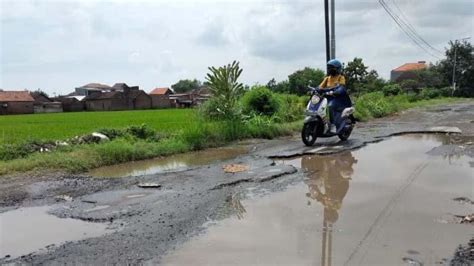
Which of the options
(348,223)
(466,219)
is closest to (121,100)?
(348,223)

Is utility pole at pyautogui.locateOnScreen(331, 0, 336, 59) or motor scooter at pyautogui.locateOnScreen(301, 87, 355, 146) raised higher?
utility pole at pyautogui.locateOnScreen(331, 0, 336, 59)

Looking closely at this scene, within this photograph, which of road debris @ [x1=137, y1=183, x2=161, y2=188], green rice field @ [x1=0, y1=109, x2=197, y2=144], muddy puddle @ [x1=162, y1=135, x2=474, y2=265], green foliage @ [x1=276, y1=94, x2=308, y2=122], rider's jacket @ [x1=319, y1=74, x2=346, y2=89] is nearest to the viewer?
muddy puddle @ [x1=162, y1=135, x2=474, y2=265]

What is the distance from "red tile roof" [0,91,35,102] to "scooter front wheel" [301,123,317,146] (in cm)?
5621

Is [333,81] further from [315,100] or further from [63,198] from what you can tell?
[63,198]

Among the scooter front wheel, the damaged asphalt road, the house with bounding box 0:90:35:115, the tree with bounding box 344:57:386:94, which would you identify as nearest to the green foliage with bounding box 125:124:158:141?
the damaged asphalt road

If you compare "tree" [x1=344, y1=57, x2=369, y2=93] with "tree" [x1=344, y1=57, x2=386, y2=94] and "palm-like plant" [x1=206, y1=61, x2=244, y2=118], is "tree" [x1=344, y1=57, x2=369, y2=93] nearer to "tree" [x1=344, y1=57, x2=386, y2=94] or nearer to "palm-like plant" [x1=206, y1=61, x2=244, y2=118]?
"tree" [x1=344, y1=57, x2=386, y2=94]

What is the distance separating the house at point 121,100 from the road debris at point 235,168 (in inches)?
2169

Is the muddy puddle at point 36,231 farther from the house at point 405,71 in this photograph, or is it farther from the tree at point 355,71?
the house at point 405,71

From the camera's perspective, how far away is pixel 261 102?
15.1m

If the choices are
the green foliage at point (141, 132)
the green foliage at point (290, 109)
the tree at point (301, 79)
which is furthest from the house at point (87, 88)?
the green foliage at point (141, 132)

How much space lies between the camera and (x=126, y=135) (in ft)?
35.5

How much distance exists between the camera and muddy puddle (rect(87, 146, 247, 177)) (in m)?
7.90

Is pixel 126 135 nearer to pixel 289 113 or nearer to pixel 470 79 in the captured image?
pixel 289 113

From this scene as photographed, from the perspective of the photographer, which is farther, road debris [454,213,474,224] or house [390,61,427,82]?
house [390,61,427,82]
